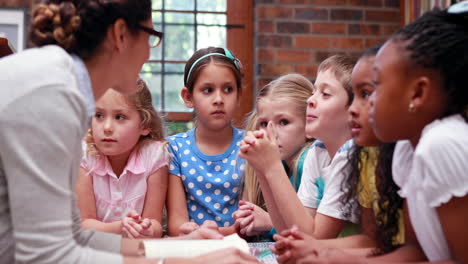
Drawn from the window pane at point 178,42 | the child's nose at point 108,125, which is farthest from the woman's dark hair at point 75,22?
the window pane at point 178,42

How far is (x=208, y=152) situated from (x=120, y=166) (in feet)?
1.07

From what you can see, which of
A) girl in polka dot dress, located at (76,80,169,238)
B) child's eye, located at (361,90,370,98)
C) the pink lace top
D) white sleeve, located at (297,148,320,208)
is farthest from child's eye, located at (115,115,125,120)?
child's eye, located at (361,90,370,98)

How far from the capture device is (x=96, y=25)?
0.98m

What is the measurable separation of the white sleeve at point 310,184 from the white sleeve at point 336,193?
0.16 metres

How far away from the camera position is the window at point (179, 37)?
3.59m

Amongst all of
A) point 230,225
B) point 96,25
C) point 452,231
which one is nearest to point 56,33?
point 96,25

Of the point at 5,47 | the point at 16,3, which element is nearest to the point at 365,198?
the point at 5,47

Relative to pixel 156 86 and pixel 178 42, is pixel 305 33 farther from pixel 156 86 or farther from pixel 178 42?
pixel 156 86

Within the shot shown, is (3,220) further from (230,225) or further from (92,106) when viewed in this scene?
(230,225)

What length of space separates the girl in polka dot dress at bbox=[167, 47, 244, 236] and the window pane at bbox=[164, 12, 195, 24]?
1693mm

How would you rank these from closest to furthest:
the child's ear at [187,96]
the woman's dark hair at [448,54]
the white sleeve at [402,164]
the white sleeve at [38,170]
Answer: the white sleeve at [38,170]
the woman's dark hair at [448,54]
the white sleeve at [402,164]
the child's ear at [187,96]

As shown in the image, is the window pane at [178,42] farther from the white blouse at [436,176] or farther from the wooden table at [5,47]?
the white blouse at [436,176]

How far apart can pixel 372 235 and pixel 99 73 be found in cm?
71

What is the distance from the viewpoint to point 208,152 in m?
1.95
